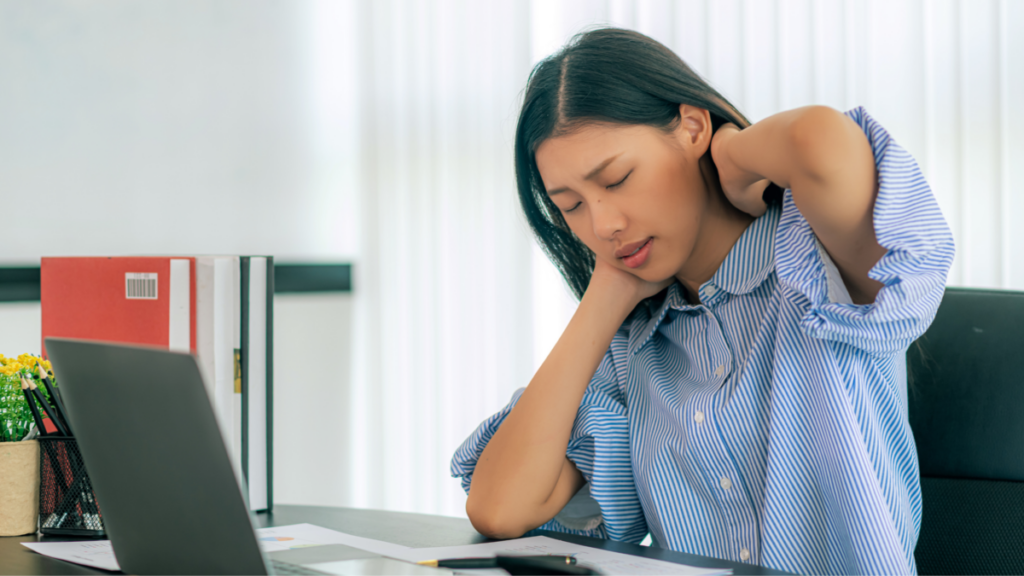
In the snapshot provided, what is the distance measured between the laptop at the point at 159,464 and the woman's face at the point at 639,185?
46cm

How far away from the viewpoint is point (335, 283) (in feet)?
7.59

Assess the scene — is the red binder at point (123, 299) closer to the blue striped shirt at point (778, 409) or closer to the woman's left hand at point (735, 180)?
the blue striped shirt at point (778, 409)

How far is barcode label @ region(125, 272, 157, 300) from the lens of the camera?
99cm

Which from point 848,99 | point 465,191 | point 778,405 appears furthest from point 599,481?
point 465,191

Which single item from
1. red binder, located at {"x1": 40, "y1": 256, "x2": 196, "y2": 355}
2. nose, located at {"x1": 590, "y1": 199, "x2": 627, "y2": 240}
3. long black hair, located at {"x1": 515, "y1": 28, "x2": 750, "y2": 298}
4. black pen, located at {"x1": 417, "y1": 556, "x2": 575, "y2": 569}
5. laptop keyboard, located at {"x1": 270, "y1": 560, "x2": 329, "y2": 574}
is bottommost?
laptop keyboard, located at {"x1": 270, "y1": 560, "x2": 329, "y2": 574}

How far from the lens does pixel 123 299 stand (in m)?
1.01

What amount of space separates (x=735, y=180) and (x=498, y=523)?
1.51ft

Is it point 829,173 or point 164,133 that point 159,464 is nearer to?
point 829,173

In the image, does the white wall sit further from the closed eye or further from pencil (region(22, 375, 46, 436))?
the closed eye

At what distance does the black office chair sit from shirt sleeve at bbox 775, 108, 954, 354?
0.21 meters

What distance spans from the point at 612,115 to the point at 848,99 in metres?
0.99

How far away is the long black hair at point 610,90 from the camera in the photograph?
3.02 ft

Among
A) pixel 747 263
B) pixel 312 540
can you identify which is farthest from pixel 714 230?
pixel 312 540

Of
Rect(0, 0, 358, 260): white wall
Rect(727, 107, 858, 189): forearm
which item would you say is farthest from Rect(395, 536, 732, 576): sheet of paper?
Rect(0, 0, 358, 260): white wall
